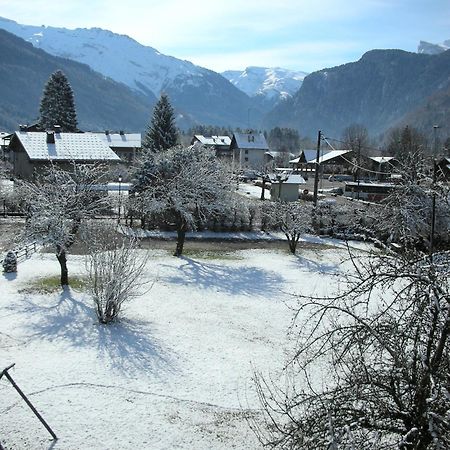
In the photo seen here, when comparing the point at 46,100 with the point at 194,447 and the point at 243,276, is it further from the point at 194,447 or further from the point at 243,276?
the point at 194,447

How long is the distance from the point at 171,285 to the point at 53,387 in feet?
35.4

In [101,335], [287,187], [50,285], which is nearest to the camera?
[101,335]

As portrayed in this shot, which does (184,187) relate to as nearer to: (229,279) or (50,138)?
(229,279)

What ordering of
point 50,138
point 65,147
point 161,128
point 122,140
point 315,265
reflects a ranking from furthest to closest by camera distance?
point 122,140 → point 161,128 → point 50,138 → point 65,147 → point 315,265

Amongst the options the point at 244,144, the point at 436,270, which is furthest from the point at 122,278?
the point at 244,144

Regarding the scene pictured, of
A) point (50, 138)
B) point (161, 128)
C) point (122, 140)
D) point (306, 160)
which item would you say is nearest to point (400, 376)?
point (50, 138)

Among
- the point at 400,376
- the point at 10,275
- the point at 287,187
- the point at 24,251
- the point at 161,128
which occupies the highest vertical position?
the point at 161,128

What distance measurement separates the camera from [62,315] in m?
18.4

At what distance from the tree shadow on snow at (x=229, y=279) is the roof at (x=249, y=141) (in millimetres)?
80054

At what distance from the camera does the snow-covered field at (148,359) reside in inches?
A: 441

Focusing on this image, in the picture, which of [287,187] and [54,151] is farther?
[287,187]

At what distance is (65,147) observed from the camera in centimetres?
4559

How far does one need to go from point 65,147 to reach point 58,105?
30.4 m

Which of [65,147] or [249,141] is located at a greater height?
[249,141]
